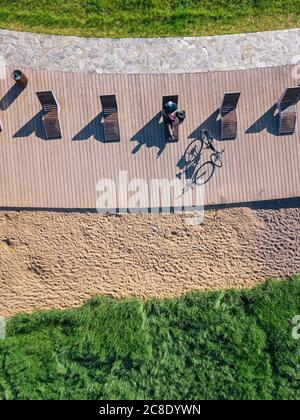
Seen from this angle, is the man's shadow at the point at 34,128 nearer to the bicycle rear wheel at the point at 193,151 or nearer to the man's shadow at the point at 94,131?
the man's shadow at the point at 94,131

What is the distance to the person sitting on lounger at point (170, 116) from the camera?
20344 millimetres

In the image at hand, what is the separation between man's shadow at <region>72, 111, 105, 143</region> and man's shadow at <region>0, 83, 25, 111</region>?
10.5 feet

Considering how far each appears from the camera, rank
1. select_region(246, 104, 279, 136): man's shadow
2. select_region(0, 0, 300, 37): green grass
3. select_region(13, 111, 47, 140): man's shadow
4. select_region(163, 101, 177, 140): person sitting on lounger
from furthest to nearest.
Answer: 1. select_region(0, 0, 300, 37): green grass
2. select_region(13, 111, 47, 140): man's shadow
3. select_region(246, 104, 279, 136): man's shadow
4. select_region(163, 101, 177, 140): person sitting on lounger

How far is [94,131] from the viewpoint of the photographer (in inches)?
844

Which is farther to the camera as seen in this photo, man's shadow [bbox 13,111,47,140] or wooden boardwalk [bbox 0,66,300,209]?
man's shadow [bbox 13,111,47,140]

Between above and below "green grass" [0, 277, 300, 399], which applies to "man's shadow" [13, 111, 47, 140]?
above

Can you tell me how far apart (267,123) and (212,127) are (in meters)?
2.43

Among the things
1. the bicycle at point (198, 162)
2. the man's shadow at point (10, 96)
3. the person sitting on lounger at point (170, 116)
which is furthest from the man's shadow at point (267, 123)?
the man's shadow at point (10, 96)

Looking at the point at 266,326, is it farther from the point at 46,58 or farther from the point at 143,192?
the point at 46,58

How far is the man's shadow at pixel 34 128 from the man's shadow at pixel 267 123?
9.13 m

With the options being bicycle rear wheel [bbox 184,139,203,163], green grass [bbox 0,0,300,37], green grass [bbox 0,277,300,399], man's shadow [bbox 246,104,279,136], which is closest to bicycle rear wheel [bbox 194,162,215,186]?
bicycle rear wheel [bbox 184,139,203,163]

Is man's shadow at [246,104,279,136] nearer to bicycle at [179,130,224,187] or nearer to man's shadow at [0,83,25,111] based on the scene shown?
bicycle at [179,130,224,187]

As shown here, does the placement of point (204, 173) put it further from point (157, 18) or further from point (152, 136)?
point (157, 18)

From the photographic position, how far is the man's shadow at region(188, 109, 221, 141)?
843 inches
